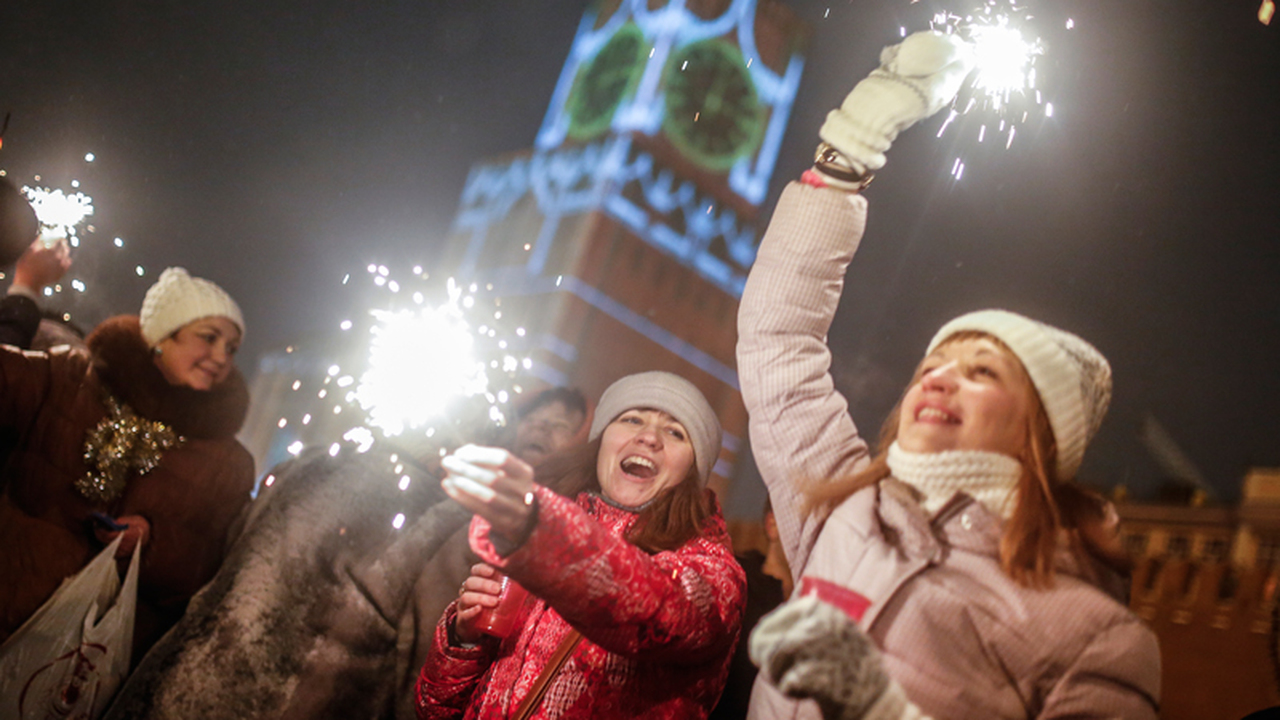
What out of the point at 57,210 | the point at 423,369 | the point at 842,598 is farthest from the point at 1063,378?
the point at 57,210

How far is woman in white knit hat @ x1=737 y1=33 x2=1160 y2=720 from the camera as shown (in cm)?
162

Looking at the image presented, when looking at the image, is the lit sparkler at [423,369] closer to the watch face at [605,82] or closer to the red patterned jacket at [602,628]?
the red patterned jacket at [602,628]

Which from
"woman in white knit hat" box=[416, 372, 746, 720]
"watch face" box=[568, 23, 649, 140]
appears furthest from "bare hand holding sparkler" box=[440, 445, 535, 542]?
"watch face" box=[568, 23, 649, 140]

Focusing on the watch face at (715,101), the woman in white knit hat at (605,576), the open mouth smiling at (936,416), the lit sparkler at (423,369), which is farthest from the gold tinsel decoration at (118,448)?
the watch face at (715,101)

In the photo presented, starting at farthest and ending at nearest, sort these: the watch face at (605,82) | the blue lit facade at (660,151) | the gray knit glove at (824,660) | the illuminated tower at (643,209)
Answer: the illuminated tower at (643,209) < the blue lit facade at (660,151) < the watch face at (605,82) < the gray knit glove at (824,660)

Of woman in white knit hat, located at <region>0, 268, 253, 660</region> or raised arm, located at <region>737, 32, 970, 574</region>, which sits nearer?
raised arm, located at <region>737, 32, 970, 574</region>

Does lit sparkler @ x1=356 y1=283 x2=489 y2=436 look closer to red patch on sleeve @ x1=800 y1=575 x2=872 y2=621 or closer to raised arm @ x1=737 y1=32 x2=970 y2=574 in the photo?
raised arm @ x1=737 y1=32 x2=970 y2=574

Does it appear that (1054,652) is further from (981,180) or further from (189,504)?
(189,504)

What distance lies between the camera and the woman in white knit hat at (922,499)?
1.62 meters

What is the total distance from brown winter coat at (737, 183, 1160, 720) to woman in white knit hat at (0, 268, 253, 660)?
2.90 metres

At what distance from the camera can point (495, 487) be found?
168 cm

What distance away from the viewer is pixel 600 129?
24.2 m

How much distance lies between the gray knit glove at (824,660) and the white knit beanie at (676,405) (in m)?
1.03

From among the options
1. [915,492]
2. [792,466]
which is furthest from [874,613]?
[792,466]
